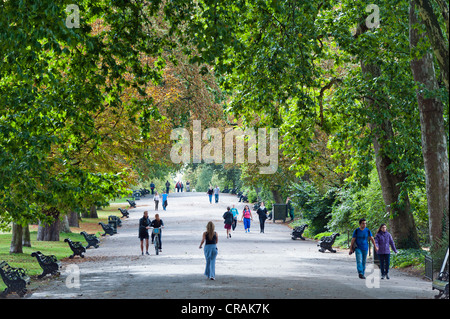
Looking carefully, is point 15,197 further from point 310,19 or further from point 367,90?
point 367,90

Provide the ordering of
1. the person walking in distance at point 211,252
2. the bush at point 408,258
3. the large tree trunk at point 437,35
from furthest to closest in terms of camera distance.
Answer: the bush at point 408,258 → the person walking in distance at point 211,252 → the large tree trunk at point 437,35

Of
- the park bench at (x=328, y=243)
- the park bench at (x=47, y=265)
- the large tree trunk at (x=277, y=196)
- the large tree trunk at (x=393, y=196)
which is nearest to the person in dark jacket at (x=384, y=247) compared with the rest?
the large tree trunk at (x=393, y=196)

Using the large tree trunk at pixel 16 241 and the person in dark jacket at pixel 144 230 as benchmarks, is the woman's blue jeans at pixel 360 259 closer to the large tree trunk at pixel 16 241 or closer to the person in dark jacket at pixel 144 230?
the person in dark jacket at pixel 144 230

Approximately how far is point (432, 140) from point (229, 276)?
22.5ft

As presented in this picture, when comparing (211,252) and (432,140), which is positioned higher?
(432,140)

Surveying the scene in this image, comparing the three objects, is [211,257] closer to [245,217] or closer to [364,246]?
[364,246]

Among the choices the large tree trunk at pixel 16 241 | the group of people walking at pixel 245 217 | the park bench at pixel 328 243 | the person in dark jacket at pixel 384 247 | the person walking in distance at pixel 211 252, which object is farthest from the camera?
the group of people walking at pixel 245 217

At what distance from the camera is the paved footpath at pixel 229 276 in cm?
1511

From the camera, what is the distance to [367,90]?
73.9 ft

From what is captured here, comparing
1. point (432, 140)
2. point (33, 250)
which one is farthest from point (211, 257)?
point (33, 250)

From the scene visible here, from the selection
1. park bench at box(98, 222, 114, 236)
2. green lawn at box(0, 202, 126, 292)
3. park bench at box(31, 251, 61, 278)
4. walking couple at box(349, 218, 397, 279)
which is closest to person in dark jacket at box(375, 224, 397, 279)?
walking couple at box(349, 218, 397, 279)

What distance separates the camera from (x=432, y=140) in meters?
19.4

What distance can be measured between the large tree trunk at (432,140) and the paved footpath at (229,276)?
2.21 m
